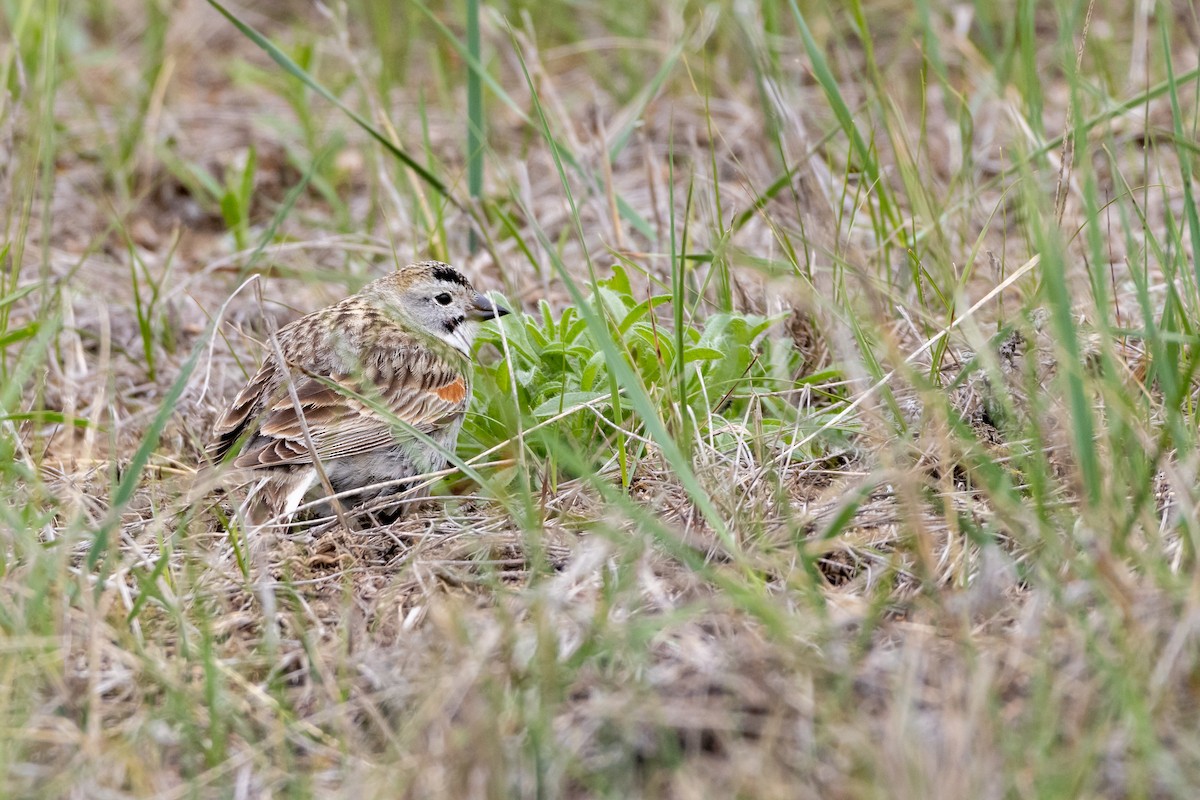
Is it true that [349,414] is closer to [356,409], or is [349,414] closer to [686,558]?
[356,409]

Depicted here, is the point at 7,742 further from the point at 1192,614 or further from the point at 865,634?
the point at 1192,614

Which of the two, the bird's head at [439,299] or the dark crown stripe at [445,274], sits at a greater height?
the dark crown stripe at [445,274]

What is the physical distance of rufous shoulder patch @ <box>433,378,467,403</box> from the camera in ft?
14.8

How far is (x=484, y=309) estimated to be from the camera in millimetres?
4863

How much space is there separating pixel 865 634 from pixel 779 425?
157cm

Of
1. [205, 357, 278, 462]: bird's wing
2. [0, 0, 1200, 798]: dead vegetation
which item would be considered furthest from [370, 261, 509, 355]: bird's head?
[205, 357, 278, 462]: bird's wing

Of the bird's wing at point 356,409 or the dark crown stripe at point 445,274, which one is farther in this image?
the dark crown stripe at point 445,274

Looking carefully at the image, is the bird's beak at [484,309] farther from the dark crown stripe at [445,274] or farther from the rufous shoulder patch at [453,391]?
the rufous shoulder patch at [453,391]

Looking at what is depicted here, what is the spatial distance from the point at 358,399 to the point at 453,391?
2.14ft

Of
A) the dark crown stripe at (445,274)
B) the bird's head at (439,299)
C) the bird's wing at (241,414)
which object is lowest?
the bird's wing at (241,414)

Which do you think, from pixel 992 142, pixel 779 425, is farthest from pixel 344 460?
pixel 992 142

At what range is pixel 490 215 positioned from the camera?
604 cm

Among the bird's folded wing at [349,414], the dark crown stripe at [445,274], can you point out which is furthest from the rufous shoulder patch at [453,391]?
the dark crown stripe at [445,274]

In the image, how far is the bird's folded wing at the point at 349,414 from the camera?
419 cm
